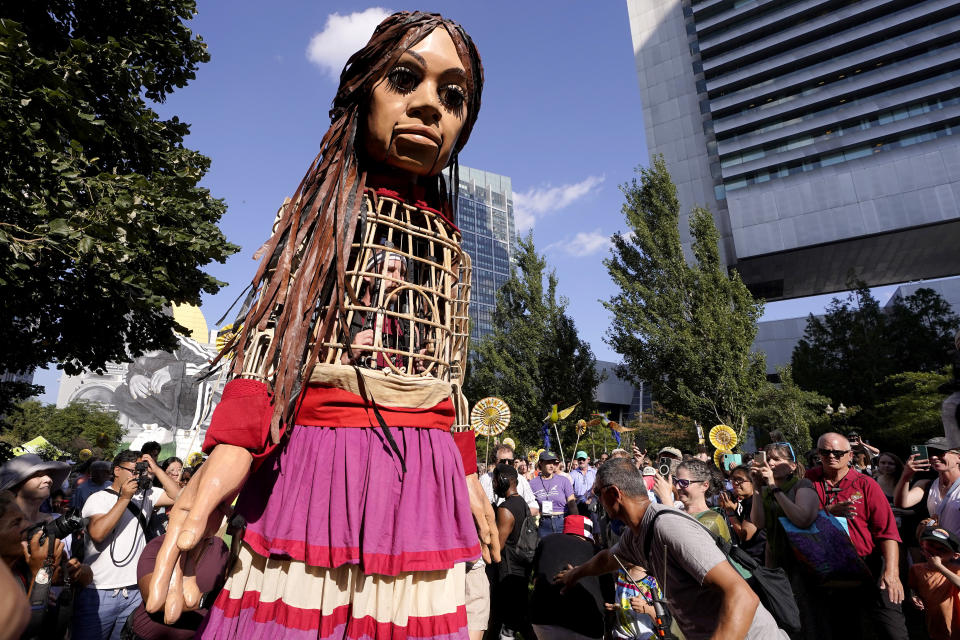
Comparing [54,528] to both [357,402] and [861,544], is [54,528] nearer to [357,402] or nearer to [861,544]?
[357,402]

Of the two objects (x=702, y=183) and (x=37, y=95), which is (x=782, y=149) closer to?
(x=702, y=183)

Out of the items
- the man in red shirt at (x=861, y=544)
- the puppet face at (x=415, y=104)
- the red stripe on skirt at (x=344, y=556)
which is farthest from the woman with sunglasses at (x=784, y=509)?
the puppet face at (x=415, y=104)

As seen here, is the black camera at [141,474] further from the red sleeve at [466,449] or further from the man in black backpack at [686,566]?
the man in black backpack at [686,566]

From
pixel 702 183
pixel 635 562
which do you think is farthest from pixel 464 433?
pixel 702 183

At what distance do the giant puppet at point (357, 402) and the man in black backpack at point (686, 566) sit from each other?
884mm

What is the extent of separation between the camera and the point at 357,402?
173 cm

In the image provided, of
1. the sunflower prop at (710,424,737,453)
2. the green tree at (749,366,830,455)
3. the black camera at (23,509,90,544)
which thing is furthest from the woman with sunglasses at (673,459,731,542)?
the green tree at (749,366,830,455)

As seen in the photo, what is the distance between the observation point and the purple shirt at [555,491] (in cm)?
806

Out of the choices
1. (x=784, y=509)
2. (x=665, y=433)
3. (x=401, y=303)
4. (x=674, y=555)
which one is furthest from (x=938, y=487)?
(x=665, y=433)

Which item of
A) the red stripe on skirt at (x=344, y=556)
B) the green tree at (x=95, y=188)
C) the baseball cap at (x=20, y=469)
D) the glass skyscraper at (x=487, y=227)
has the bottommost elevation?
the red stripe on skirt at (x=344, y=556)

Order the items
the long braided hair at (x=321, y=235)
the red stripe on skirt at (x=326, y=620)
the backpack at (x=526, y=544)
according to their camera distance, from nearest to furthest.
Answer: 1. the red stripe on skirt at (x=326, y=620)
2. the long braided hair at (x=321, y=235)
3. the backpack at (x=526, y=544)

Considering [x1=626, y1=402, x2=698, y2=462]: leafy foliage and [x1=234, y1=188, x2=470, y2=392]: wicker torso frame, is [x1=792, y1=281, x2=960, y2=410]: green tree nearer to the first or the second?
[x1=626, y1=402, x2=698, y2=462]: leafy foliage

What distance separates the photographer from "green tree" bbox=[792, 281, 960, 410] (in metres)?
22.4

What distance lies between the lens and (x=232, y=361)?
1.77m
